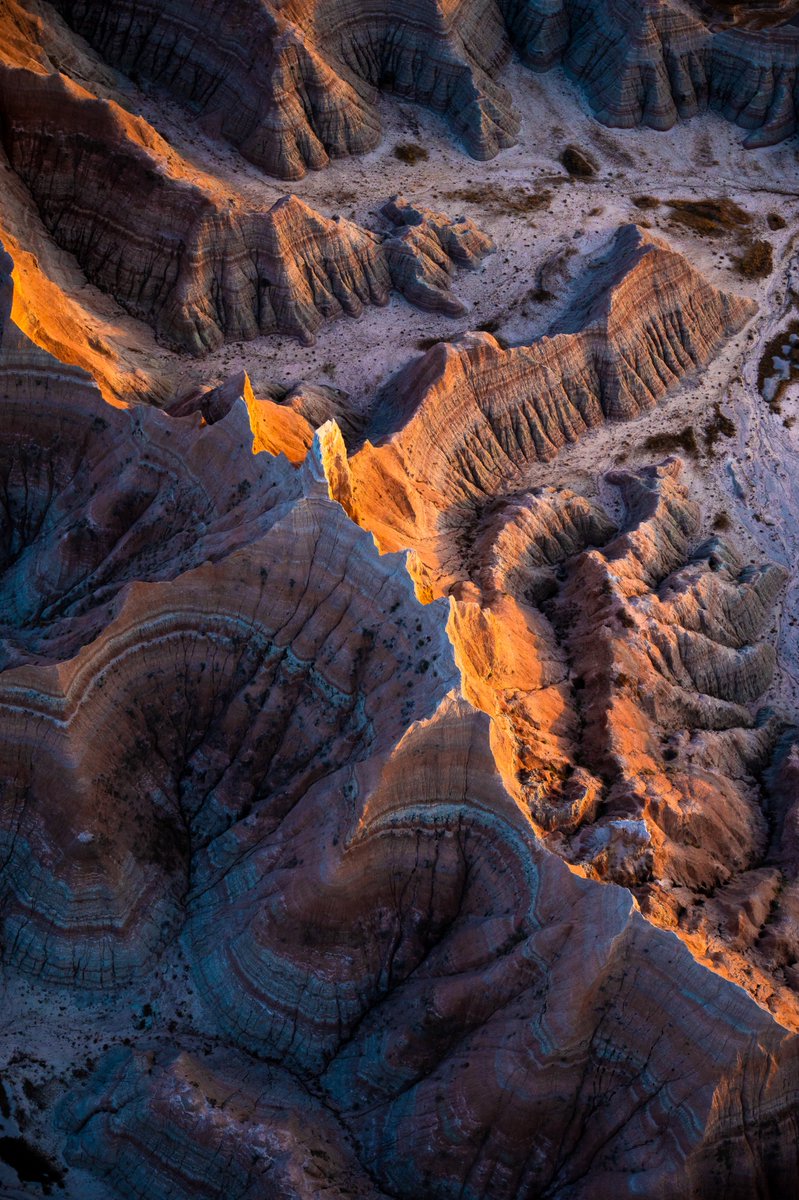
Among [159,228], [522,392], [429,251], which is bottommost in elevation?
[159,228]

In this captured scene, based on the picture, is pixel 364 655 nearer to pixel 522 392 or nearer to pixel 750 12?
pixel 522 392

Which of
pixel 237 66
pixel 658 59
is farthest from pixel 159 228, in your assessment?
pixel 658 59

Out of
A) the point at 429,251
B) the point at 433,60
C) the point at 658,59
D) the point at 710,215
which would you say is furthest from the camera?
the point at 658,59

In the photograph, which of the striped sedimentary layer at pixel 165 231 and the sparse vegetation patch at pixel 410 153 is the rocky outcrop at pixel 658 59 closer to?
the sparse vegetation patch at pixel 410 153

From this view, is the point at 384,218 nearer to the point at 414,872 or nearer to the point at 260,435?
the point at 260,435

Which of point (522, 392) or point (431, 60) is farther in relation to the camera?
point (431, 60)

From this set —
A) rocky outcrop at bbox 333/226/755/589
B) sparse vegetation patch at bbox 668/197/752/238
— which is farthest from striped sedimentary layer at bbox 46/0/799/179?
rocky outcrop at bbox 333/226/755/589

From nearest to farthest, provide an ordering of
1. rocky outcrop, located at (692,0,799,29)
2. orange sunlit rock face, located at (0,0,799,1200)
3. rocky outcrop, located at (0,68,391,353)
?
orange sunlit rock face, located at (0,0,799,1200) < rocky outcrop, located at (0,68,391,353) < rocky outcrop, located at (692,0,799,29)

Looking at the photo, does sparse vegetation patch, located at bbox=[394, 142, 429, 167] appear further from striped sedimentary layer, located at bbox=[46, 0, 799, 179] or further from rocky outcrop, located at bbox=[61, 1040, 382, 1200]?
rocky outcrop, located at bbox=[61, 1040, 382, 1200]

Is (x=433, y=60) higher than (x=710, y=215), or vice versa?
(x=710, y=215)
